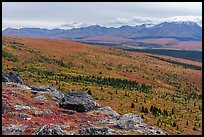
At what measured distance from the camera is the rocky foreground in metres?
27.6

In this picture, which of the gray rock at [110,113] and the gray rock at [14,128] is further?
the gray rock at [110,113]

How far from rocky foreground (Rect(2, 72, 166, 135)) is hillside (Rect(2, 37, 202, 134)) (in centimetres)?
1111

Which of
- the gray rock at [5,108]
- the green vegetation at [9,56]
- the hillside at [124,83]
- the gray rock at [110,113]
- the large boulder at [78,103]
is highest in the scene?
the green vegetation at [9,56]

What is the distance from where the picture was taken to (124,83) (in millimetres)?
87938

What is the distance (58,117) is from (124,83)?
55.4 m

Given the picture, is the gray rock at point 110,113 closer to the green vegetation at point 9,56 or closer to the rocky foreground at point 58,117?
the rocky foreground at point 58,117

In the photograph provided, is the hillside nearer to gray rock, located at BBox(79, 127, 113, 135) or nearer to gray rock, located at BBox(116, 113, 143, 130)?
gray rock, located at BBox(116, 113, 143, 130)

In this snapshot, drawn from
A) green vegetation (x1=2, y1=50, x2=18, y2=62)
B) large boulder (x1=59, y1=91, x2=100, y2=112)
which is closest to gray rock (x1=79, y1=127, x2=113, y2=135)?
large boulder (x1=59, y1=91, x2=100, y2=112)

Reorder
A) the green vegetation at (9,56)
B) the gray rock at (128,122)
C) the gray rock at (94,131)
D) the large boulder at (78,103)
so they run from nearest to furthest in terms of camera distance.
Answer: the gray rock at (94,131)
the gray rock at (128,122)
the large boulder at (78,103)
the green vegetation at (9,56)

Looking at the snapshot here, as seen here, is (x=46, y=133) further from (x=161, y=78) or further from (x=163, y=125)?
(x=161, y=78)

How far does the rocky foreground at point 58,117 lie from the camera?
90.7 feet

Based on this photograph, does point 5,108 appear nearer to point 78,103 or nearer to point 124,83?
Answer: point 78,103

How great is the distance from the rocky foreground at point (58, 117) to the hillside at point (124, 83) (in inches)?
437

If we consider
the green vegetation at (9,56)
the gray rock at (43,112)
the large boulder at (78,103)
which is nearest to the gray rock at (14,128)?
the gray rock at (43,112)
